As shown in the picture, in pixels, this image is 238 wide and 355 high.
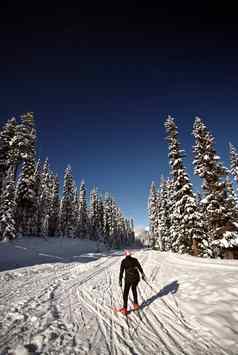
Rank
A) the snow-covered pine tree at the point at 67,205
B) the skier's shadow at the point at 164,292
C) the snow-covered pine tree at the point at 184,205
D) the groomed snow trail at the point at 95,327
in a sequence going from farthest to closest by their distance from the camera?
the snow-covered pine tree at the point at 67,205 < the snow-covered pine tree at the point at 184,205 < the skier's shadow at the point at 164,292 < the groomed snow trail at the point at 95,327

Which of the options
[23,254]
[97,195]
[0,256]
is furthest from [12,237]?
[97,195]

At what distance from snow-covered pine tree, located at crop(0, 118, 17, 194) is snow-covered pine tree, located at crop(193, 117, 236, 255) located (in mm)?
26322

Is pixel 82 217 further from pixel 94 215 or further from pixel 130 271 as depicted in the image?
pixel 130 271

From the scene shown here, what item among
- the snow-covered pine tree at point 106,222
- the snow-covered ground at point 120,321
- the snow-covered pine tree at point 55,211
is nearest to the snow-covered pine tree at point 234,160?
the snow-covered ground at point 120,321

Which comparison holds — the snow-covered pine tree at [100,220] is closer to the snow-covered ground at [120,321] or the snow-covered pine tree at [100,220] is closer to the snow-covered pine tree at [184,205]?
the snow-covered pine tree at [184,205]

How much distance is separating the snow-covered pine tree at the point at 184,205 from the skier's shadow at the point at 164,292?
13.0 m

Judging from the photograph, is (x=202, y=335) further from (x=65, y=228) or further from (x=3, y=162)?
(x=65, y=228)

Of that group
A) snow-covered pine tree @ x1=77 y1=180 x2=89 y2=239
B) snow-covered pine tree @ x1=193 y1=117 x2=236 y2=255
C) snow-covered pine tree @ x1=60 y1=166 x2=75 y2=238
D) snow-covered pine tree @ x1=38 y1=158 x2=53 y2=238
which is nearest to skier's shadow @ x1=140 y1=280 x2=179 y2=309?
Answer: snow-covered pine tree @ x1=193 y1=117 x2=236 y2=255

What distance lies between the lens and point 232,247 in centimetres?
1941

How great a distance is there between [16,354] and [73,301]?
3962mm

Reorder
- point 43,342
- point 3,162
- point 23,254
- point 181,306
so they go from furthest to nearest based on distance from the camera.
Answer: point 3,162
point 23,254
point 181,306
point 43,342

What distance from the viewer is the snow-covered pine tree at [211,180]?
20812 millimetres

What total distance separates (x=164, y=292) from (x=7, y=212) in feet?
107

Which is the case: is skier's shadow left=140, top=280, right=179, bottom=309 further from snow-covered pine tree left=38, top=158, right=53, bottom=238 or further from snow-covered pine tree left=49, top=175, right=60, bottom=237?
snow-covered pine tree left=49, top=175, right=60, bottom=237
